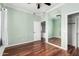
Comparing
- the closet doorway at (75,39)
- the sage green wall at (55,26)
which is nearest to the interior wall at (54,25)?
the sage green wall at (55,26)

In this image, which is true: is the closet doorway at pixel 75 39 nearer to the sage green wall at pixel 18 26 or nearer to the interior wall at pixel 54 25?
the interior wall at pixel 54 25

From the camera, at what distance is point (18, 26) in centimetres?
135

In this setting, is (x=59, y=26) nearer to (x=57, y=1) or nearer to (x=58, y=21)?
(x=58, y=21)

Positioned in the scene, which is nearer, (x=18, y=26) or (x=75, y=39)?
(x=18, y=26)

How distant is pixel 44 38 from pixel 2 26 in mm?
1154

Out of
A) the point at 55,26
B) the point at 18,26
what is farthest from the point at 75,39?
the point at 18,26

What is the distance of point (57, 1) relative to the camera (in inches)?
46.1

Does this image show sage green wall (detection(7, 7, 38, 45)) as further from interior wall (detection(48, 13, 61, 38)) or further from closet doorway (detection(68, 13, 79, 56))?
closet doorway (detection(68, 13, 79, 56))

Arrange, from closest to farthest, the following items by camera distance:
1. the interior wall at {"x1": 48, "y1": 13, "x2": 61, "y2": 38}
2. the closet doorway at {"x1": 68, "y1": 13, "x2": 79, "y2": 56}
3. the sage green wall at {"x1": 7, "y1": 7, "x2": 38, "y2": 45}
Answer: the sage green wall at {"x1": 7, "y1": 7, "x2": 38, "y2": 45} → the closet doorway at {"x1": 68, "y1": 13, "x2": 79, "y2": 56} → the interior wall at {"x1": 48, "y1": 13, "x2": 61, "y2": 38}

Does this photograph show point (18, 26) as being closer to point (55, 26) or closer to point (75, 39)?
point (55, 26)

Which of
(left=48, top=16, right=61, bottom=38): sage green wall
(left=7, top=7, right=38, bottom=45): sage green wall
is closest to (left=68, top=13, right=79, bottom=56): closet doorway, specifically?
(left=48, top=16, right=61, bottom=38): sage green wall

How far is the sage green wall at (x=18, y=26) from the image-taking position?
1277 mm

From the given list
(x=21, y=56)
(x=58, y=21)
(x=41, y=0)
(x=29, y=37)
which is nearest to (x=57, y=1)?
(x=41, y=0)

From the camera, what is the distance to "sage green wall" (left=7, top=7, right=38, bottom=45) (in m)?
1.28
